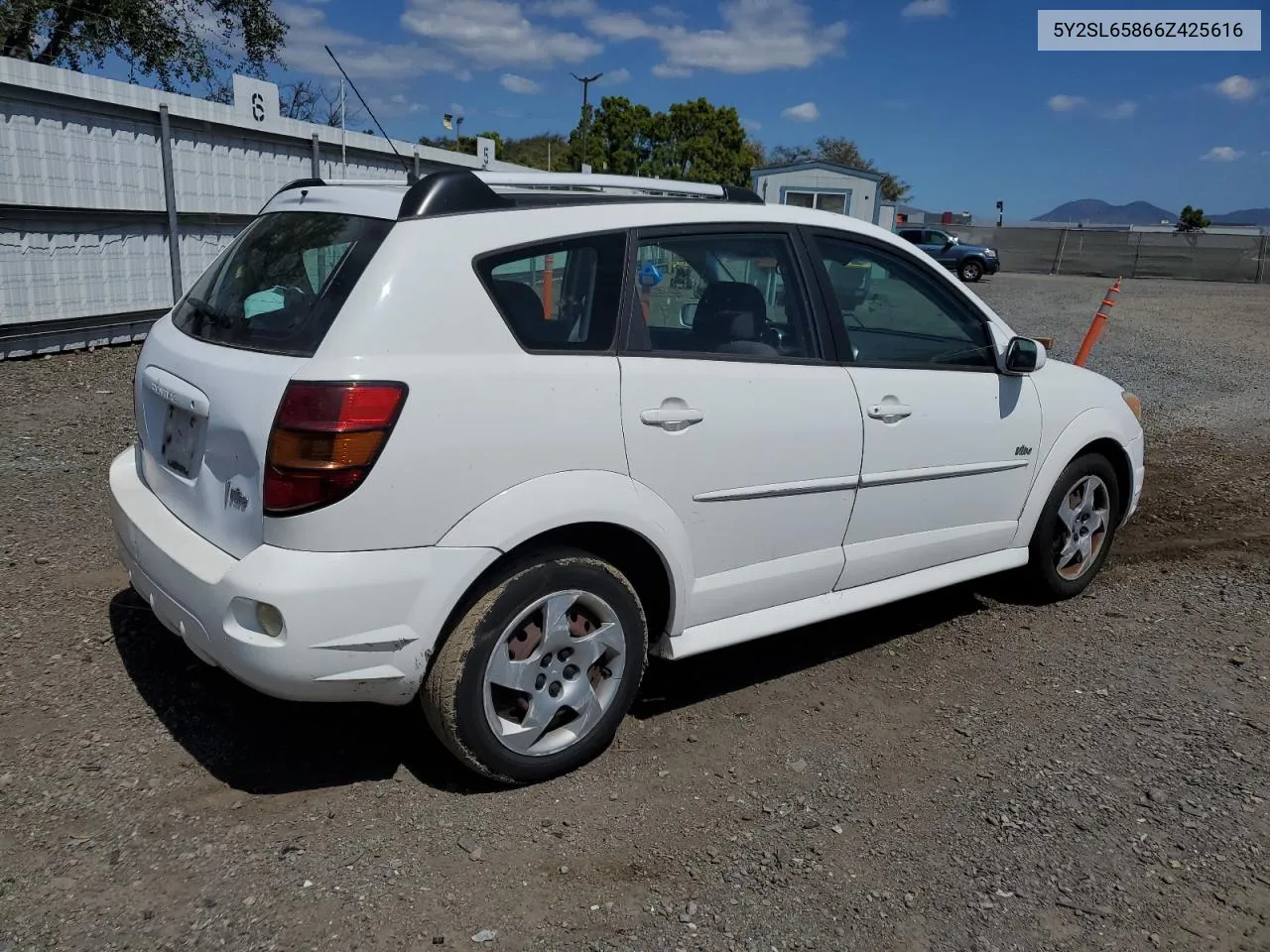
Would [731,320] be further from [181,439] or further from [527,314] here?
[181,439]

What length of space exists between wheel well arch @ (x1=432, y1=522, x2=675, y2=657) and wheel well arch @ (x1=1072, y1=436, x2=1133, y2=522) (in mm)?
2478

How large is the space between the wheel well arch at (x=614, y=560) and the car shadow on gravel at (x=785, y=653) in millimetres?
504

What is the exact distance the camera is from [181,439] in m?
3.11

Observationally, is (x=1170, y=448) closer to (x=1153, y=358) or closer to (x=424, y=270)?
(x=1153, y=358)

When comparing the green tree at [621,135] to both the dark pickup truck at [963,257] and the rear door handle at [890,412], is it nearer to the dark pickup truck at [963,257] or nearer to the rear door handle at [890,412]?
the dark pickup truck at [963,257]

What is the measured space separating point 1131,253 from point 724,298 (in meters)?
41.1

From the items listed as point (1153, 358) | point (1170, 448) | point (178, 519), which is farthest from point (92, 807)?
point (1153, 358)

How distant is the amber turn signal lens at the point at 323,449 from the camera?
8.62ft

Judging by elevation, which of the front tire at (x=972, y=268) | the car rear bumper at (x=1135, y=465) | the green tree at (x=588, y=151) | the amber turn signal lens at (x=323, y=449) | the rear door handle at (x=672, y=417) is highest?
the green tree at (x=588, y=151)

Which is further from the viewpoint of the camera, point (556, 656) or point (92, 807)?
point (556, 656)

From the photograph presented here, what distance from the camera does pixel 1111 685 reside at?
13.4 feet

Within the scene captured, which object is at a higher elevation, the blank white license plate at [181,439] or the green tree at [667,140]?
the green tree at [667,140]

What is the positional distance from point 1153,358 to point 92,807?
13499 mm

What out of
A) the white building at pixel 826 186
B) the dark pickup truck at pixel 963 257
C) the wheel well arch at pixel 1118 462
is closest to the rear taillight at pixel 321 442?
the wheel well arch at pixel 1118 462
